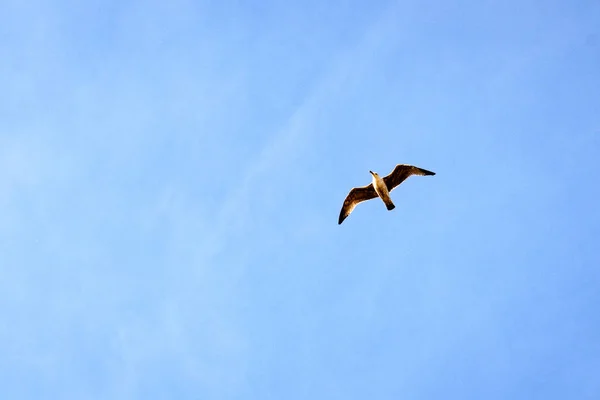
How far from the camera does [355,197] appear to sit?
3303cm

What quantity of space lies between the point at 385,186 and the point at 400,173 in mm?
1256

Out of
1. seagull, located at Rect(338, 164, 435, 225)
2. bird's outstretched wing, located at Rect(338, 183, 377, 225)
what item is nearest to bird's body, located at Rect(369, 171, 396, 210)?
seagull, located at Rect(338, 164, 435, 225)

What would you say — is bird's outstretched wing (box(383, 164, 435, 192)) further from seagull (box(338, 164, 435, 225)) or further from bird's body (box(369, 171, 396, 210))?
bird's body (box(369, 171, 396, 210))

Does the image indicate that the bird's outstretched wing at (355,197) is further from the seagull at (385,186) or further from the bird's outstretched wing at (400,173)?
the bird's outstretched wing at (400,173)

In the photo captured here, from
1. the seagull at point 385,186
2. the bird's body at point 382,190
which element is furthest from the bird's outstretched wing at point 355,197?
the bird's body at point 382,190

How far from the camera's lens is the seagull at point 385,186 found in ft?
101

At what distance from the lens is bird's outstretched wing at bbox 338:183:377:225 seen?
32.4 meters

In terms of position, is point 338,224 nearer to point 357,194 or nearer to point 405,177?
point 357,194

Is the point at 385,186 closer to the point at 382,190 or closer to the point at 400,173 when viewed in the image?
the point at 382,190

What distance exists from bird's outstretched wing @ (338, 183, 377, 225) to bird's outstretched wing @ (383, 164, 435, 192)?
117 centimetres

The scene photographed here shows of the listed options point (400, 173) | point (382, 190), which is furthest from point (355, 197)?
point (400, 173)

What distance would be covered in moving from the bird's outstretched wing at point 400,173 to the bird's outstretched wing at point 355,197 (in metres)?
1.17

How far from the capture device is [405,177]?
3159 centimetres

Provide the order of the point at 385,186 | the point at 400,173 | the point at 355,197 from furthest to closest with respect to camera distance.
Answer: the point at 355,197, the point at 400,173, the point at 385,186
